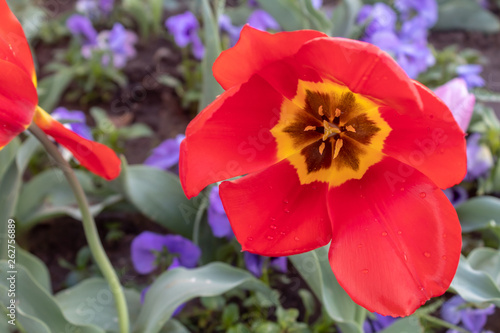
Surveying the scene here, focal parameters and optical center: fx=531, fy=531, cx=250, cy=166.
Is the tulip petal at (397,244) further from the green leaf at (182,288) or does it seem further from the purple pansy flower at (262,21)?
the purple pansy flower at (262,21)

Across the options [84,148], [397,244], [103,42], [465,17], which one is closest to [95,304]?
[84,148]

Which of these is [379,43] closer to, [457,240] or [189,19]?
[189,19]

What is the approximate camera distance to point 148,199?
139 cm

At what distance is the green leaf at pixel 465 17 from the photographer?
244 cm

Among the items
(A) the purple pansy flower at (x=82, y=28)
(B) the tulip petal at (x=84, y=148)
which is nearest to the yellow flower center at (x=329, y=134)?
(B) the tulip petal at (x=84, y=148)

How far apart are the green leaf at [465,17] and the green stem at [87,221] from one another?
79.4 inches

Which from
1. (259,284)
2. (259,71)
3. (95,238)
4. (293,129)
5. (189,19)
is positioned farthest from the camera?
(189,19)

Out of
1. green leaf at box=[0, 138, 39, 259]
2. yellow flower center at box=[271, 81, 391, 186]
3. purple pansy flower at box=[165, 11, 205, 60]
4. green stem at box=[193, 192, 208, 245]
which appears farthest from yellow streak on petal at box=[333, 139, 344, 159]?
purple pansy flower at box=[165, 11, 205, 60]

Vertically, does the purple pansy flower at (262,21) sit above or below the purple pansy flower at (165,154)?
above

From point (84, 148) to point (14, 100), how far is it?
0.13 metres

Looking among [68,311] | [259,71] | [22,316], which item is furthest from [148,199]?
[259,71]

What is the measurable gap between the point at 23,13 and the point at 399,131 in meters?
2.06

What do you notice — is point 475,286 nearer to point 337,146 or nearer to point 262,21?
point 337,146

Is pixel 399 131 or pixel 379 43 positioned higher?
pixel 399 131
